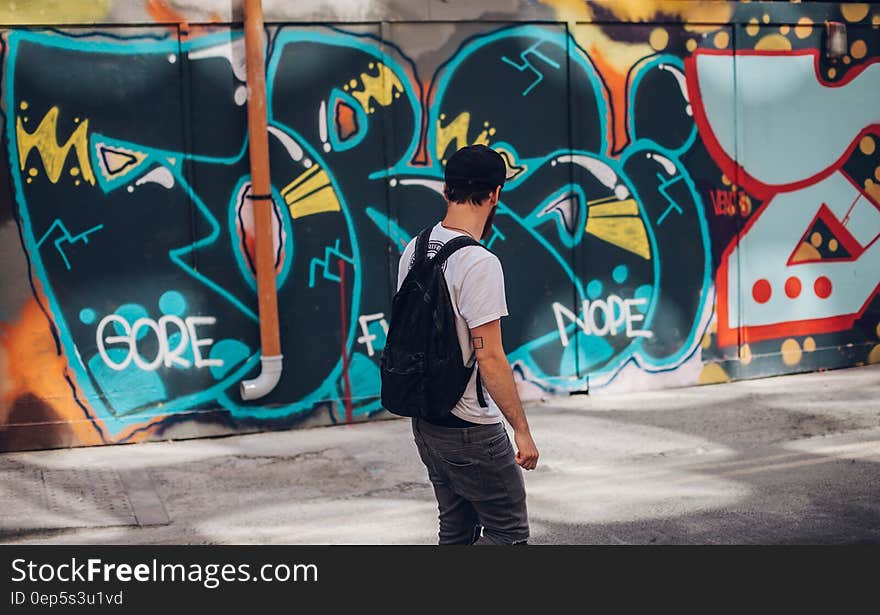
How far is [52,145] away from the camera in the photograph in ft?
26.6

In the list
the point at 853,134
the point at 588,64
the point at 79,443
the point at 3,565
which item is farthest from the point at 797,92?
the point at 3,565

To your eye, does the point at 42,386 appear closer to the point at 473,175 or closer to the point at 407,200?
the point at 407,200

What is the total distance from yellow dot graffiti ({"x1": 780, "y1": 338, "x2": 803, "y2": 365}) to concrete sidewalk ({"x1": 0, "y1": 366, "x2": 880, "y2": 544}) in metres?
0.75

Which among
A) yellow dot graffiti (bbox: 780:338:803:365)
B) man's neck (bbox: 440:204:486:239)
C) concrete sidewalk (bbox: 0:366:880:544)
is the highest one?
man's neck (bbox: 440:204:486:239)

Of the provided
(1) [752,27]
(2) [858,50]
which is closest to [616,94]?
(1) [752,27]

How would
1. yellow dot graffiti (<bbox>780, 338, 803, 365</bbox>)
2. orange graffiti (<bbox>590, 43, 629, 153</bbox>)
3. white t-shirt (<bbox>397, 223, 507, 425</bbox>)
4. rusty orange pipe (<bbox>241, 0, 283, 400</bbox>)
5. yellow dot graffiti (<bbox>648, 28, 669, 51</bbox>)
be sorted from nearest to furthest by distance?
white t-shirt (<bbox>397, 223, 507, 425</bbox>), rusty orange pipe (<bbox>241, 0, 283, 400</bbox>), orange graffiti (<bbox>590, 43, 629, 153</bbox>), yellow dot graffiti (<bbox>648, 28, 669, 51</bbox>), yellow dot graffiti (<bbox>780, 338, 803, 365</bbox>)

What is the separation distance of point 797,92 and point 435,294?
22.3 feet

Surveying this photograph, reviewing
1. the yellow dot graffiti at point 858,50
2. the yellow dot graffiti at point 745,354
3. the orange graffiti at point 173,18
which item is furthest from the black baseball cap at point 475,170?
the yellow dot graffiti at point 858,50

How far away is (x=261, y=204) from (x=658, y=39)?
11.5 ft

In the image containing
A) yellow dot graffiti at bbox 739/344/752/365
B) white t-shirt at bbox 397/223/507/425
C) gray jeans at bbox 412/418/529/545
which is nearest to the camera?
white t-shirt at bbox 397/223/507/425

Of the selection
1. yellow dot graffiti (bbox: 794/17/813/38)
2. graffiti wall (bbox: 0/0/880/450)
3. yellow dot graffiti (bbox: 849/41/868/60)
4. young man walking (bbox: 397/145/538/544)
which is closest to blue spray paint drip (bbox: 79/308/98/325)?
graffiti wall (bbox: 0/0/880/450)

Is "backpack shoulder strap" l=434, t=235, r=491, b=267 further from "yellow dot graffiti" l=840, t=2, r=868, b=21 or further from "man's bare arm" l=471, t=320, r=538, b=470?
Answer: "yellow dot graffiti" l=840, t=2, r=868, b=21

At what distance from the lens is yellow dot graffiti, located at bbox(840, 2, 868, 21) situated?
33.1 ft

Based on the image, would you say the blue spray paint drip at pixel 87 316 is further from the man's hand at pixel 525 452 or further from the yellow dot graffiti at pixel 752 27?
the yellow dot graffiti at pixel 752 27
